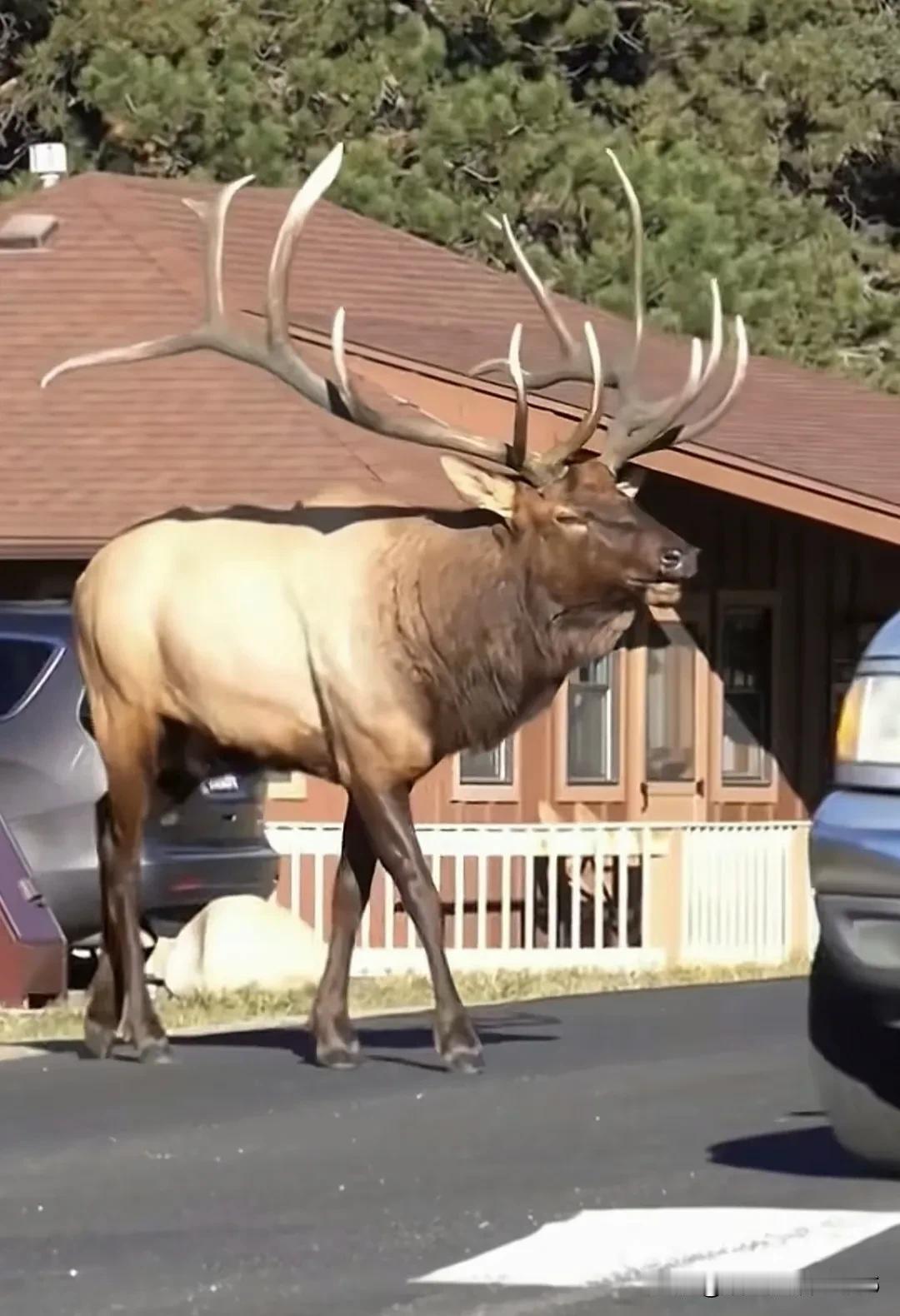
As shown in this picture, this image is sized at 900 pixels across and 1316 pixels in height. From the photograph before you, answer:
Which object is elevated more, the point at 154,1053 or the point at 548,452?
the point at 548,452

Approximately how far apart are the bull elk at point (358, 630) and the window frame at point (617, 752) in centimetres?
1026

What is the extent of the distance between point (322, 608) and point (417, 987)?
6.03 meters

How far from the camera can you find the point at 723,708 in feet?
81.1

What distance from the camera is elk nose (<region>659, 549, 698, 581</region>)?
12.5m

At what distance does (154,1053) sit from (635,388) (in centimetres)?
328

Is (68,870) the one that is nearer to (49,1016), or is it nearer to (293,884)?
(49,1016)

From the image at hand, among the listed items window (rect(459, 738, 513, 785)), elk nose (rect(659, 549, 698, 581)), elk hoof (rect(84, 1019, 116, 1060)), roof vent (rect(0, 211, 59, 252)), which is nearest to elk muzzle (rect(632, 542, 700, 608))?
elk nose (rect(659, 549, 698, 581))

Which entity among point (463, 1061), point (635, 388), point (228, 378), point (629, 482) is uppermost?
point (635, 388)

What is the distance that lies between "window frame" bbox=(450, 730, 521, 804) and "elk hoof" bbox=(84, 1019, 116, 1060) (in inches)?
388

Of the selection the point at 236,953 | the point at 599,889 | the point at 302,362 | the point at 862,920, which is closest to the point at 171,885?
the point at 236,953

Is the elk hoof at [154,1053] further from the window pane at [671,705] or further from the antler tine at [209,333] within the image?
the window pane at [671,705]

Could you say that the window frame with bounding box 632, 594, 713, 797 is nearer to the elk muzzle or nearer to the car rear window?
the car rear window

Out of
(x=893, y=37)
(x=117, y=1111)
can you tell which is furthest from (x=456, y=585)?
(x=893, y=37)

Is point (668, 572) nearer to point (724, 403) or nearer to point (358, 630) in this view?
point (358, 630)
